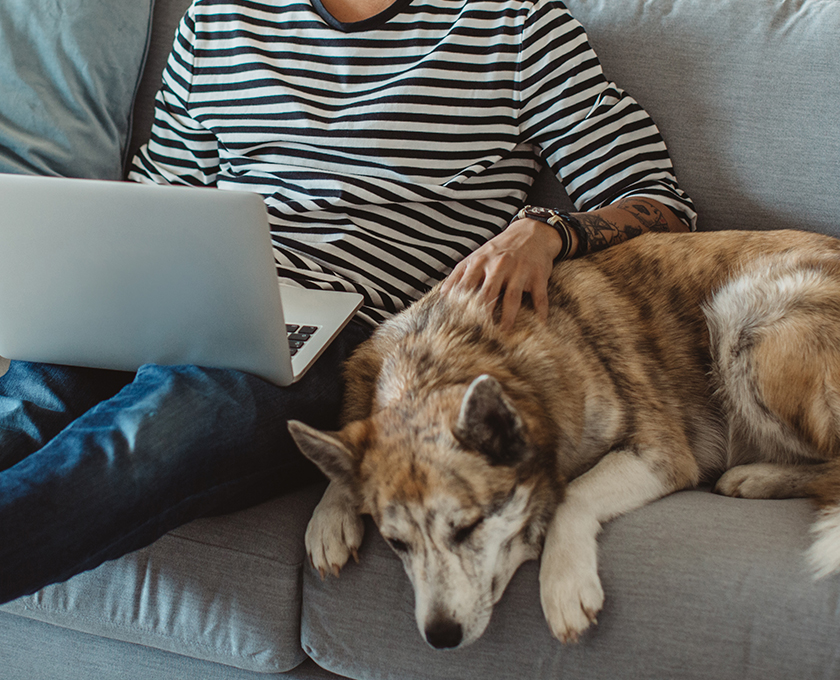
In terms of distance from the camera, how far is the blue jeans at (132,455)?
1.00 metres

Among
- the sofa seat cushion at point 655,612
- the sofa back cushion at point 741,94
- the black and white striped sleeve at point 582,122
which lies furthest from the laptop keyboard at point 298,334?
the sofa back cushion at point 741,94

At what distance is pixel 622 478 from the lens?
1.20 metres

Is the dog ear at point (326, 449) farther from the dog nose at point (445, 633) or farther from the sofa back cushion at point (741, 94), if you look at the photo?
the sofa back cushion at point (741, 94)

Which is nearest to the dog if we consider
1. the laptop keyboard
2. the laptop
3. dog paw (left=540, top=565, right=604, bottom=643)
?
dog paw (left=540, top=565, right=604, bottom=643)

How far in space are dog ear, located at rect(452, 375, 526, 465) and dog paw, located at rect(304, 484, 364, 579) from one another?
281mm

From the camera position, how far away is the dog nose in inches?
40.2

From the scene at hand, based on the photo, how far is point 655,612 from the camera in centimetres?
105

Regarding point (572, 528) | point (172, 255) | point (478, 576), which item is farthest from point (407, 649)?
point (172, 255)

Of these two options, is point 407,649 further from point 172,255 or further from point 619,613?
point 172,255

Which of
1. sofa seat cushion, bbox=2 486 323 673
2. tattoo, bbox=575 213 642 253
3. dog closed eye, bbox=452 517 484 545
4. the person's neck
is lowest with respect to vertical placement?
sofa seat cushion, bbox=2 486 323 673

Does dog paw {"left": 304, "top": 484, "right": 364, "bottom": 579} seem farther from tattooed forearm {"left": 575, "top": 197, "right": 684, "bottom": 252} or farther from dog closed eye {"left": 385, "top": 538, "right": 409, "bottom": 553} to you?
tattooed forearm {"left": 575, "top": 197, "right": 684, "bottom": 252}

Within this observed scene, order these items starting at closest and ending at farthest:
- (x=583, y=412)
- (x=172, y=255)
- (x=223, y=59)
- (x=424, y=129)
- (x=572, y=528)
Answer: (x=172, y=255), (x=572, y=528), (x=583, y=412), (x=424, y=129), (x=223, y=59)

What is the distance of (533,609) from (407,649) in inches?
9.2

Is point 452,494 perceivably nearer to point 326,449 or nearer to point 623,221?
point 326,449
